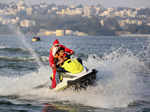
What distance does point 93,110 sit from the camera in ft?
29.7

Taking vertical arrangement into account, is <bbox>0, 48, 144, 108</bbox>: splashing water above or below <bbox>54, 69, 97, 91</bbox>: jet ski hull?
below

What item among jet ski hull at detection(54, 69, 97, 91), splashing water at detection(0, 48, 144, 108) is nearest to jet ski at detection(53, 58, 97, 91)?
jet ski hull at detection(54, 69, 97, 91)

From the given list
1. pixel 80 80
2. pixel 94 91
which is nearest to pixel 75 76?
pixel 80 80

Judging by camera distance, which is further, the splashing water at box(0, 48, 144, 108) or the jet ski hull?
the jet ski hull

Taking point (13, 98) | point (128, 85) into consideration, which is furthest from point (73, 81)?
point (128, 85)

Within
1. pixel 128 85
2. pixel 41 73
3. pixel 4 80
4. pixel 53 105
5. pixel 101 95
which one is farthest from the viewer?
pixel 41 73

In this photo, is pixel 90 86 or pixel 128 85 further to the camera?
pixel 128 85

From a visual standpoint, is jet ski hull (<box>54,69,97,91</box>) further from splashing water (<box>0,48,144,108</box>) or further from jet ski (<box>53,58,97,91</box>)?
splashing water (<box>0,48,144,108</box>)

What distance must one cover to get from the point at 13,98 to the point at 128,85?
4.51m

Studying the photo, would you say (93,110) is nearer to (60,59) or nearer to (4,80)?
(60,59)

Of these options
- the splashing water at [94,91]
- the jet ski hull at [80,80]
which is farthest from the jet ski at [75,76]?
the splashing water at [94,91]

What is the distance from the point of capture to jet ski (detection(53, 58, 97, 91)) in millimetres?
10242

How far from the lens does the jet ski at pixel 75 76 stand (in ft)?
33.6

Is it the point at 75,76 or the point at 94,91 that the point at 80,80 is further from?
the point at 94,91
